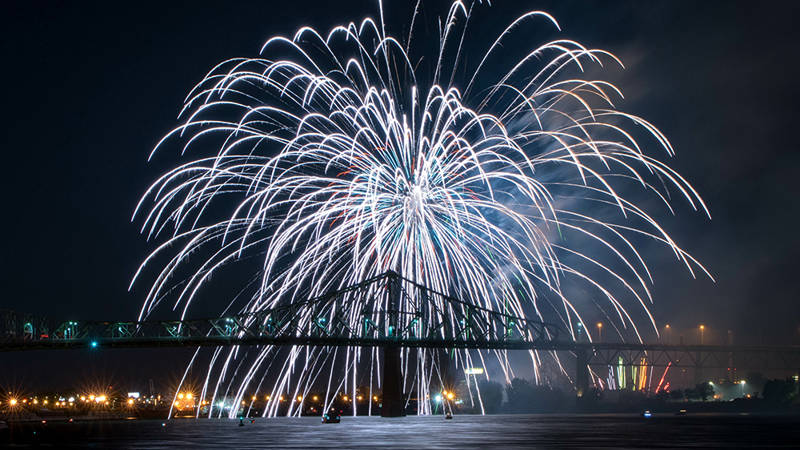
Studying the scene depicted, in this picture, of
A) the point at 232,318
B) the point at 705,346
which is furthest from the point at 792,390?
the point at 232,318

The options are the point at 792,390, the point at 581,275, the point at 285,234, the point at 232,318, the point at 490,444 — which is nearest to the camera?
the point at 490,444

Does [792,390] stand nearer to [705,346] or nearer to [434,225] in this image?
[705,346]

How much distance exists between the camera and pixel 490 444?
168 ft

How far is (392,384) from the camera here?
109750mm

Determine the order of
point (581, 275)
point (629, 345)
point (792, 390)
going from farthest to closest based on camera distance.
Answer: point (792, 390)
point (629, 345)
point (581, 275)

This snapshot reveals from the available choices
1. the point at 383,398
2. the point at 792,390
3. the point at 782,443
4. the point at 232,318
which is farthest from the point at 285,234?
the point at 792,390

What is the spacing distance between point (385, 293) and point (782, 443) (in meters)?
68.5

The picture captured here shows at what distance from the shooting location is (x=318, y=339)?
114938 millimetres

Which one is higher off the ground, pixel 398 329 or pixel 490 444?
pixel 398 329

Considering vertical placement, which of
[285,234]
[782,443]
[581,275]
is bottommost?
[782,443]

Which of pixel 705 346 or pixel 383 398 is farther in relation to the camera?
pixel 705 346

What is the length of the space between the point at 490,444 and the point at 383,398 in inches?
2388

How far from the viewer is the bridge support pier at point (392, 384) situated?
110 meters

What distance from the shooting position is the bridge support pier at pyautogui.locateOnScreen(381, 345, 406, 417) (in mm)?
110000
